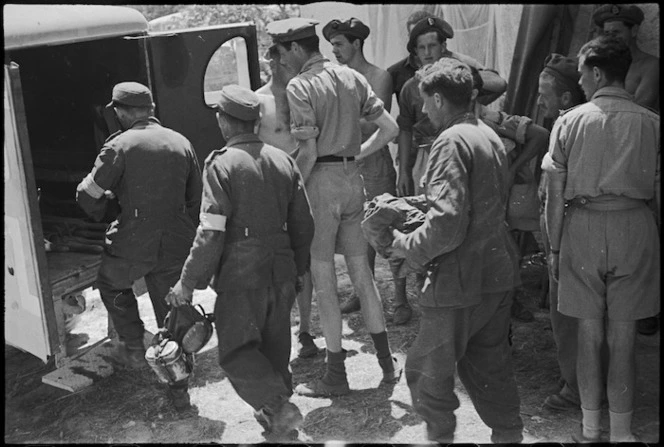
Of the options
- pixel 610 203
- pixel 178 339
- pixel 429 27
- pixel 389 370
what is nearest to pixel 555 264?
pixel 610 203

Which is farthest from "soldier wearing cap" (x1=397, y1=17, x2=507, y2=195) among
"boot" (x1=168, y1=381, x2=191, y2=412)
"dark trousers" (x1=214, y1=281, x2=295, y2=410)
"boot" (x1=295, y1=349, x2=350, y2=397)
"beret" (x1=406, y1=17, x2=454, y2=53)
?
"boot" (x1=168, y1=381, x2=191, y2=412)

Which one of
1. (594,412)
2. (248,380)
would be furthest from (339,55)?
(594,412)

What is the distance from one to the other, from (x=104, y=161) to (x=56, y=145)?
172 cm

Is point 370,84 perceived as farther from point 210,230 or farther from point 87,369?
point 87,369

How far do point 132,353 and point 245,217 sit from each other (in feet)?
5.21

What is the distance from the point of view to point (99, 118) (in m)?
5.93

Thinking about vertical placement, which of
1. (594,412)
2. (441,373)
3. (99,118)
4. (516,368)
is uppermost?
(99,118)

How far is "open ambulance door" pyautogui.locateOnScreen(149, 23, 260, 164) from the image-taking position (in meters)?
5.62

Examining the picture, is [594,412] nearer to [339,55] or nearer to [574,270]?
[574,270]

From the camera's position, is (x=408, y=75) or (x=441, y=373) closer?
(x=441, y=373)

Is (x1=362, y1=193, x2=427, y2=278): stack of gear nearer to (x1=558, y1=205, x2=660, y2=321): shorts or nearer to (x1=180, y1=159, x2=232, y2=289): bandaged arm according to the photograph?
(x1=180, y1=159, x2=232, y2=289): bandaged arm

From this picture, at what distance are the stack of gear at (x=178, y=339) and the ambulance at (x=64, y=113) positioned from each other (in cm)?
64

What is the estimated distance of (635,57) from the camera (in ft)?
17.1

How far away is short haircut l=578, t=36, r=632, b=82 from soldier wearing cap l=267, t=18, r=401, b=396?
1346 mm
